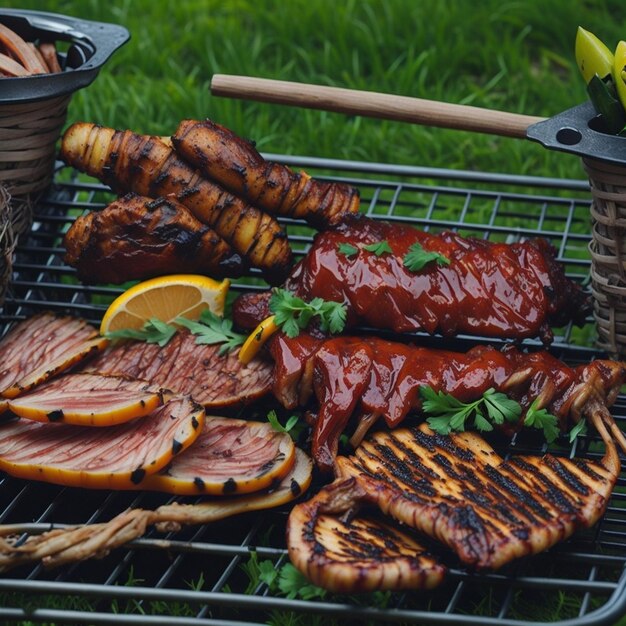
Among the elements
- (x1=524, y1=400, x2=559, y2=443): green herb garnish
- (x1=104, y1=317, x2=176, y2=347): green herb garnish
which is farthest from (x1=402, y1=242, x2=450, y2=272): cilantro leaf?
(x1=104, y1=317, x2=176, y2=347): green herb garnish

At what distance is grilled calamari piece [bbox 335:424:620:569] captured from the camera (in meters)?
3.18

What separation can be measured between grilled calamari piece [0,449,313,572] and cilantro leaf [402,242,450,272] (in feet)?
3.27

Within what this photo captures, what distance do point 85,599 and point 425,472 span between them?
1.28m

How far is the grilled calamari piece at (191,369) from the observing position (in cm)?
406

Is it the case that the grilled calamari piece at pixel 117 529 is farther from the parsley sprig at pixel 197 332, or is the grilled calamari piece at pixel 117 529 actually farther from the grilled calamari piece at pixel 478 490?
the parsley sprig at pixel 197 332

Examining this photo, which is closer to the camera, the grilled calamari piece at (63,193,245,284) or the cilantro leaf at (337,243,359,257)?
the cilantro leaf at (337,243,359,257)

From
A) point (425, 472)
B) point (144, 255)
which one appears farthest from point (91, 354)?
point (425, 472)

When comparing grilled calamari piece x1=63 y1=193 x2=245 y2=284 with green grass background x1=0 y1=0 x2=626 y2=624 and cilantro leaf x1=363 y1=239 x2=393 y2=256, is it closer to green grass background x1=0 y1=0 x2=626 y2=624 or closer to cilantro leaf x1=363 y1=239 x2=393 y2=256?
cilantro leaf x1=363 y1=239 x2=393 y2=256

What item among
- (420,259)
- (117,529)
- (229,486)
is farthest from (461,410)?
(117,529)

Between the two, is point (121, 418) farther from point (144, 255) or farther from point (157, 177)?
point (157, 177)

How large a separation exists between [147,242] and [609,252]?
74.5 inches

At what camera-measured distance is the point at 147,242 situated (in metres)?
4.33

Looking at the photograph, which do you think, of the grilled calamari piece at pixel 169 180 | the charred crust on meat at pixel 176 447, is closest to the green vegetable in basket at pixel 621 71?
the grilled calamari piece at pixel 169 180

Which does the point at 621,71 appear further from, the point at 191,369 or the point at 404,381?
the point at 191,369
